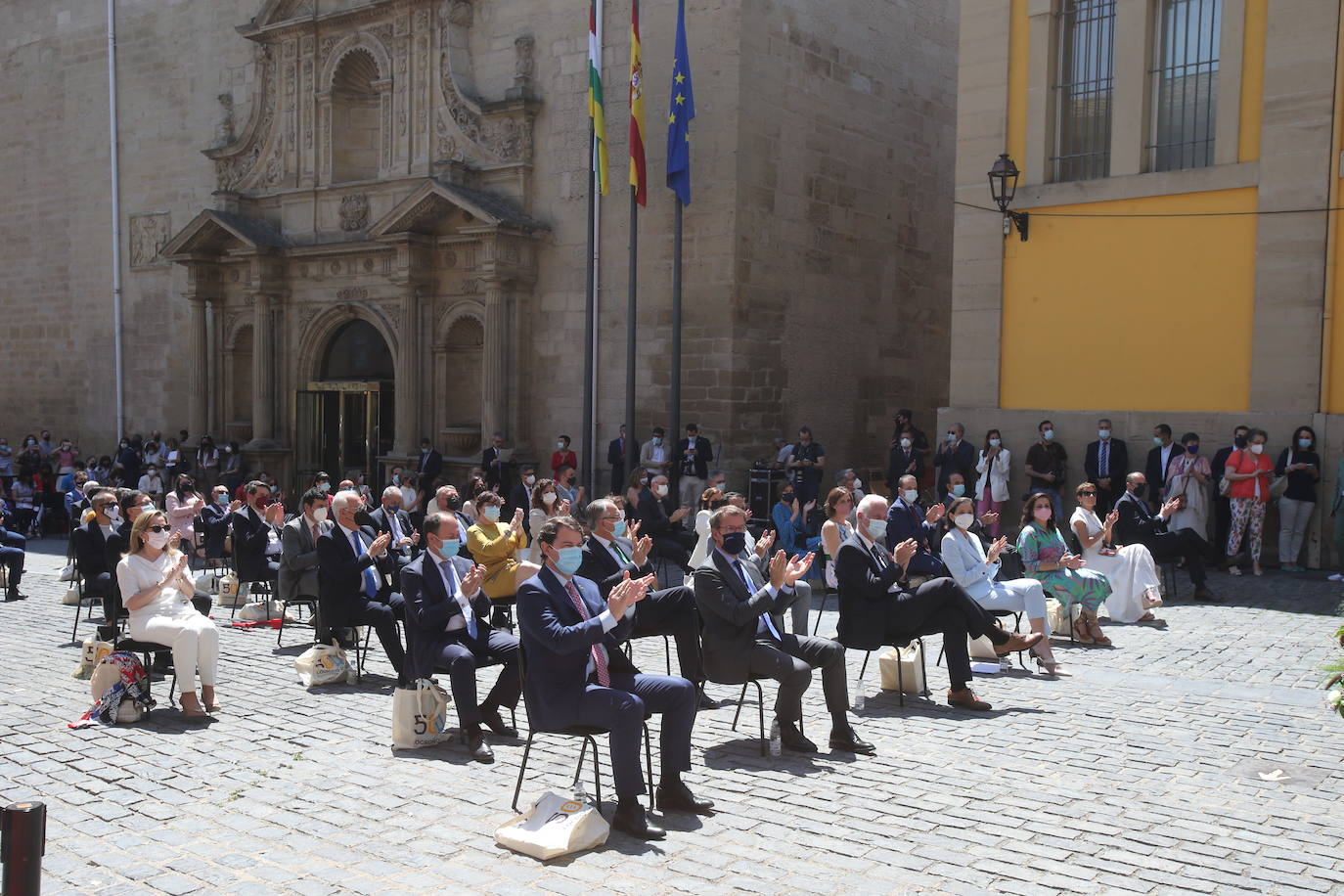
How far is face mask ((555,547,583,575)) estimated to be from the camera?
6.41 meters

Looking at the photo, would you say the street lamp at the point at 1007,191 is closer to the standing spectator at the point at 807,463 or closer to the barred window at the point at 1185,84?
the barred window at the point at 1185,84

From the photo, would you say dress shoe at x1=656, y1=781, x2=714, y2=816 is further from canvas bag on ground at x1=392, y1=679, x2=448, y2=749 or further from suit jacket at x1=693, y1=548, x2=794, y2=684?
canvas bag on ground at x1=392, y1=679, x2=448, y2=749

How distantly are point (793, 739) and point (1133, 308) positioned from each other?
1081 cm

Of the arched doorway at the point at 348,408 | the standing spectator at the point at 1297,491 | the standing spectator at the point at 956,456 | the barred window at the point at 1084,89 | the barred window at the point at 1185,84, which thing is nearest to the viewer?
the standing spectator at the point at 1297,491

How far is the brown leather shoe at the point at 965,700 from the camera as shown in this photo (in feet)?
28.2

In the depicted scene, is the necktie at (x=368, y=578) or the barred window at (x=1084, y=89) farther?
the barred window at (x=1084, y=89)

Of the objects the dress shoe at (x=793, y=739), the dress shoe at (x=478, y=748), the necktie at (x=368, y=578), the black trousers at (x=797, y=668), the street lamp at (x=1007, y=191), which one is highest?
the street lamp at (x=1007, y=191)

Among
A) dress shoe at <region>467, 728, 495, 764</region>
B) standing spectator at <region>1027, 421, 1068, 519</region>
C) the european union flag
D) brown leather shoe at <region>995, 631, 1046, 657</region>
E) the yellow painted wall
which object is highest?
the european union flag

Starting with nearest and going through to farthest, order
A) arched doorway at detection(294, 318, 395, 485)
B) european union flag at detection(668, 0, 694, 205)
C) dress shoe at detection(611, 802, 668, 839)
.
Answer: dress shoe at detection(611, 802, 668, 839) < european union flag at detection(668, 0, 694, 205) < arched doorway at detection(294, 318, 395, 485)

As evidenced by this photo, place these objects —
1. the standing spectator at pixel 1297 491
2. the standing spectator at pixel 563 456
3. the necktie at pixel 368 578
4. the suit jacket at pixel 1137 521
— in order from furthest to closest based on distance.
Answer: the standing spectator at pixel 563 456
the standing spectator at pixel 1297 491
the suit jacket at pixel 1137 521
the necktie at pixel 368 578

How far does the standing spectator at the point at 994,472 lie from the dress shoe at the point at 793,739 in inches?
388

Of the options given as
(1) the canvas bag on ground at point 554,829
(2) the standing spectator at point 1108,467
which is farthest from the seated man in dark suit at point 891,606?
(2) the standing spectator at point 1108,467

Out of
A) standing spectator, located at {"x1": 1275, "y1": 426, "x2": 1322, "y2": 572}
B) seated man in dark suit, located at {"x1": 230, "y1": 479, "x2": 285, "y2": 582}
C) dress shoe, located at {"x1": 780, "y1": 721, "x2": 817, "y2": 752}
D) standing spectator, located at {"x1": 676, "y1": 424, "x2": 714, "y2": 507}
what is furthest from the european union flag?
dress shoe, located at {"x1": 780, "y1": 721, "x2": 817, "y2": 752}

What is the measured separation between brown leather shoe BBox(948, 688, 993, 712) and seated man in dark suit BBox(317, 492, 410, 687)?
3.97 m
